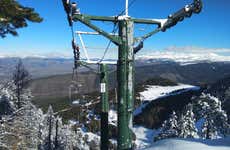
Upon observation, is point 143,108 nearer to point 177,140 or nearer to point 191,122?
point 191,122

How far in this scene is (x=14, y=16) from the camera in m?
12.5

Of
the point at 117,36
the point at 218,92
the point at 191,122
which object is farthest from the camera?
the point at 218,92

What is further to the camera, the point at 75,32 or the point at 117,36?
the point at 75,32

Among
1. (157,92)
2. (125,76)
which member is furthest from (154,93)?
(125,76)

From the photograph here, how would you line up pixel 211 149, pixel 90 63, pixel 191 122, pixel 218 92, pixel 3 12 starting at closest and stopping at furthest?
1. pixel 211 149
2. pixel 3 12
3. pixel 90 63
4. pixel 191 122
5. pixel 218 92

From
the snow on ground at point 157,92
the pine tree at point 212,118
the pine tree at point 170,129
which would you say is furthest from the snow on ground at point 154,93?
the pine tree at point 212,118

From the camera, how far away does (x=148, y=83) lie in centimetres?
19762

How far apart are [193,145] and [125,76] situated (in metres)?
2.93

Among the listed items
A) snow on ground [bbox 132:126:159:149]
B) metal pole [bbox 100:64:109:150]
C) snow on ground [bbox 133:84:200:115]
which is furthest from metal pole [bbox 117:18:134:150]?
snow on ground [bbox 133:84:200:115]

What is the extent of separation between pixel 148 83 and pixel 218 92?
265ft

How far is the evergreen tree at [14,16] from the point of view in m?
12.0

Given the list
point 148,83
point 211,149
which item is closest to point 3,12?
point 211,149

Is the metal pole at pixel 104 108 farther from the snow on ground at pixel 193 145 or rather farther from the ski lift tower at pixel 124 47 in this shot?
the snow on ground at pixel 193 145

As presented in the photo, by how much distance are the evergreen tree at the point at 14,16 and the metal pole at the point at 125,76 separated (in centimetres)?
336
